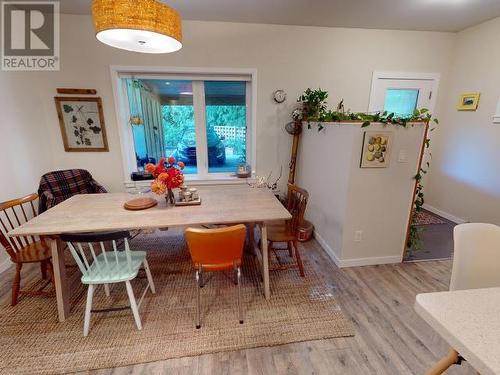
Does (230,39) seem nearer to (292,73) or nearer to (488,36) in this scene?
(292,73)

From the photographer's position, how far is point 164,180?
75.2 inches

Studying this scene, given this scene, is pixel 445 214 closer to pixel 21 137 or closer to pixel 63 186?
pixel 63 186

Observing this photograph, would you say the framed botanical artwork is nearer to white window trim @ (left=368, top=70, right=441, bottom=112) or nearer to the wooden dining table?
the wooden dining table

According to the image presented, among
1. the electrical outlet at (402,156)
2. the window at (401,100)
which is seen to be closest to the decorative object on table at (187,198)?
the electrical outlet at (402,156)

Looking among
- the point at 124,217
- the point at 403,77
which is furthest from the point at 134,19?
the point at 403,77

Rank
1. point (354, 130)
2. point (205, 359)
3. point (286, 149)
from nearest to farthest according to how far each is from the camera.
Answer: point (205, 359)
point (354, 130)
point (286, 149)

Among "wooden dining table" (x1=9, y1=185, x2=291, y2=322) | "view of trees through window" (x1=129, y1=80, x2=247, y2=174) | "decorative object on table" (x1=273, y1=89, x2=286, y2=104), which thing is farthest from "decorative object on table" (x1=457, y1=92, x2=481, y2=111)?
"wooden dining table" (x1=9, y1=185, x2=291, y2=322)

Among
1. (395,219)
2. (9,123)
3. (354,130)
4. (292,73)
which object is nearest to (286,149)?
(292,73)

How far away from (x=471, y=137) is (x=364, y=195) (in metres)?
2.23

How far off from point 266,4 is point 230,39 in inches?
25.1

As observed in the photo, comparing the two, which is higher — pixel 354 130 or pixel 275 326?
pixel 354 130

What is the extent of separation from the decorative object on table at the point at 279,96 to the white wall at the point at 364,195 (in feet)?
2.77

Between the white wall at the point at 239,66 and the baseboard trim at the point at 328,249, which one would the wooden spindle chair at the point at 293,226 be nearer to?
the baseboard trim at the point at 328,249

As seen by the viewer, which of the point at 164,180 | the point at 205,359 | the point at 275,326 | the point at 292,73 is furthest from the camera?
the point at 292,73
